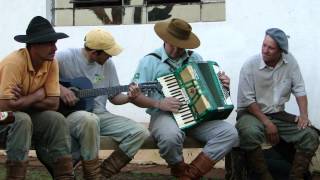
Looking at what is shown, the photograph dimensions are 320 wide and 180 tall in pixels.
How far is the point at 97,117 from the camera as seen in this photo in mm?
5188

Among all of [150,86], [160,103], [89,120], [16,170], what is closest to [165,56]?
[150,86]

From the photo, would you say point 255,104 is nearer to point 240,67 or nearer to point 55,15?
point 240,67

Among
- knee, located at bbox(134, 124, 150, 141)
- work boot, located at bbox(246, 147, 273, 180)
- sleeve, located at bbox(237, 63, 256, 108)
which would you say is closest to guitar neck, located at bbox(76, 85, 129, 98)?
knee, located at bbox(134, 124, 150, 141)

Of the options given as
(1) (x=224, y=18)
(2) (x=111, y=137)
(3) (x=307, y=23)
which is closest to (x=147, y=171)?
(2) (x=111, y=137)

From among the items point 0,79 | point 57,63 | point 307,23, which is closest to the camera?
point 0,79

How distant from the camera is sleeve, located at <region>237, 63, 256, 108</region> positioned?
224 inches

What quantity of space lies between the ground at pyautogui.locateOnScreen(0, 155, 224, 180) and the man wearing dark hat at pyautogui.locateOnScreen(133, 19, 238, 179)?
95cm

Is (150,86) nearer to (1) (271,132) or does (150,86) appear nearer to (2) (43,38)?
(2) (43,38)

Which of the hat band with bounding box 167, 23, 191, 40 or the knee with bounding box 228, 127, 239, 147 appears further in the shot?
the hat band with bounding box 167, 23, 191, 40

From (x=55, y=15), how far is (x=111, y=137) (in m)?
2.18

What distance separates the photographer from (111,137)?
17.6ft

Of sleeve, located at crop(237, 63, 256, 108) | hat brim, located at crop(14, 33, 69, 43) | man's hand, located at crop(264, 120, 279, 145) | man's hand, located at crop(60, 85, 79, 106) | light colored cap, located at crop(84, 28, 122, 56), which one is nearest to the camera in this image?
hat brim, located at crop(14, 33, 69, 43)

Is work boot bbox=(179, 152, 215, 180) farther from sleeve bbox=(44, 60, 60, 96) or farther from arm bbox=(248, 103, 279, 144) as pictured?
sleeve bbox=(44, 60, 60, 96)

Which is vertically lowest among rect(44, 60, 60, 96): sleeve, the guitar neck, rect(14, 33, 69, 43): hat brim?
the guitar neck
